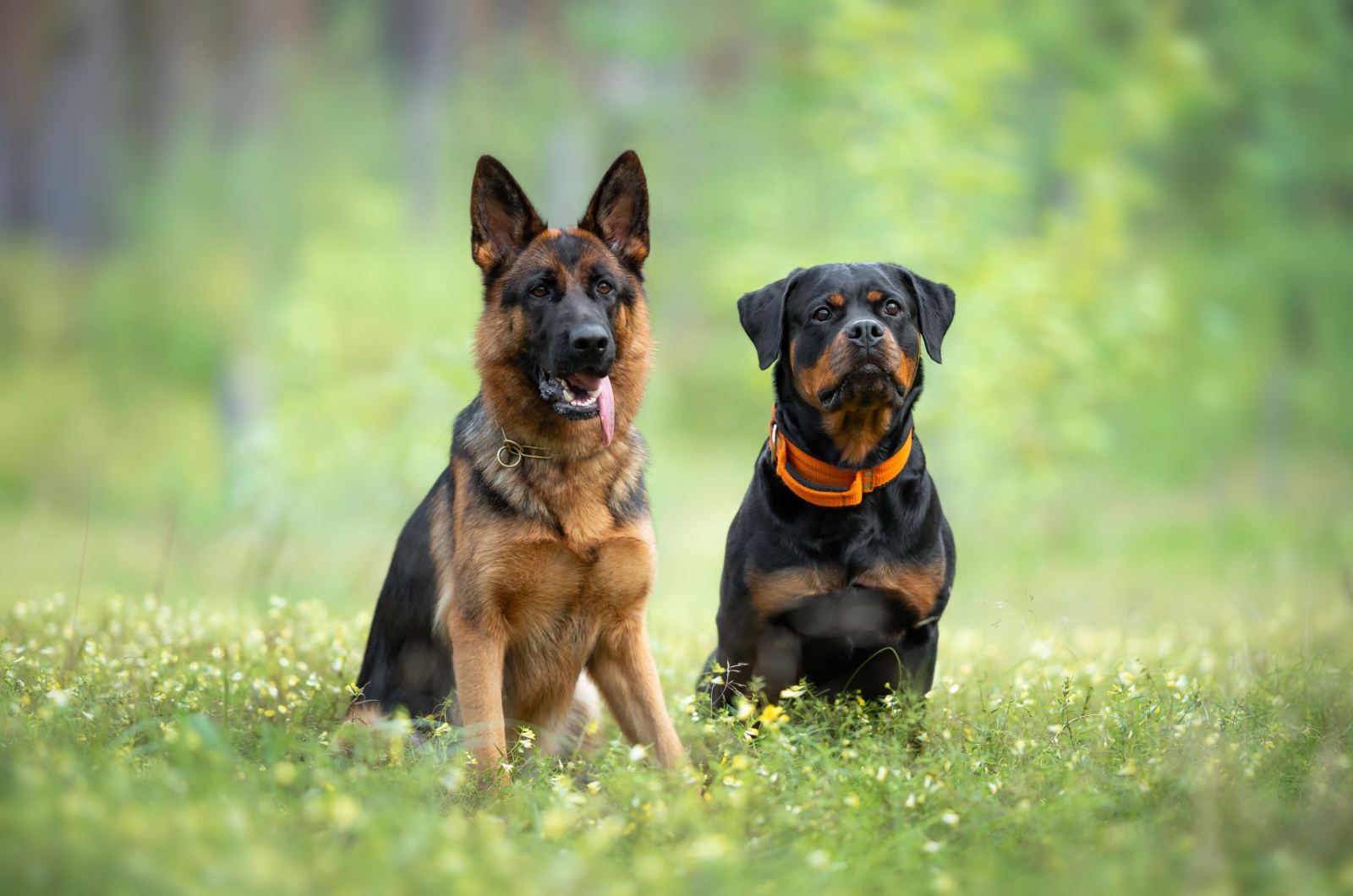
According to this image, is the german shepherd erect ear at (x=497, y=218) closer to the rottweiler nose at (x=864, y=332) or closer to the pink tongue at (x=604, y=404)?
the pink tongue at (x=604, y=404)

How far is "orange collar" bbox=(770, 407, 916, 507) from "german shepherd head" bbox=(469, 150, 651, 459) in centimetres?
70

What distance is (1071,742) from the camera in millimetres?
4062

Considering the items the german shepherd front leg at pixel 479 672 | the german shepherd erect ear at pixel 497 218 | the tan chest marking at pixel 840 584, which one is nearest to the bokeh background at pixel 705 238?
the german shepherd erect ear at pixel 497 218

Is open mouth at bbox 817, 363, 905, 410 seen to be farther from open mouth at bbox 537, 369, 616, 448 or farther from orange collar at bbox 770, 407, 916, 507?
open mouth at bbox 537, 369, 616, 448

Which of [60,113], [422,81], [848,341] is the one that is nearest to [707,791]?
[848,341]

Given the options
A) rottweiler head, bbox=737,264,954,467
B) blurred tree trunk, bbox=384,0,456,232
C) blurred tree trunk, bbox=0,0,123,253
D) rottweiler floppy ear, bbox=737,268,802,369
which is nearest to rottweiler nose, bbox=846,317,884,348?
rottweiler head, bbox=737,264,954,467

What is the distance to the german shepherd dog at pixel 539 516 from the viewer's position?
4332 millimetres

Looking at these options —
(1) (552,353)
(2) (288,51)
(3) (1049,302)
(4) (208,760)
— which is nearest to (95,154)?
(2) (288,51)

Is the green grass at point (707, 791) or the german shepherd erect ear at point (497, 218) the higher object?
the german shepherd erect ear at point (497, 218)

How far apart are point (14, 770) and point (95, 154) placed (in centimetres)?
1619

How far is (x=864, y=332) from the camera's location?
4.45 metres

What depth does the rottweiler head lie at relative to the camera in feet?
14.7

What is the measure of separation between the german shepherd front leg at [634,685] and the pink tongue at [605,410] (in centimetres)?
72

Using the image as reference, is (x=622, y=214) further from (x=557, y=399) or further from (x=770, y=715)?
(x=770, y=715)
